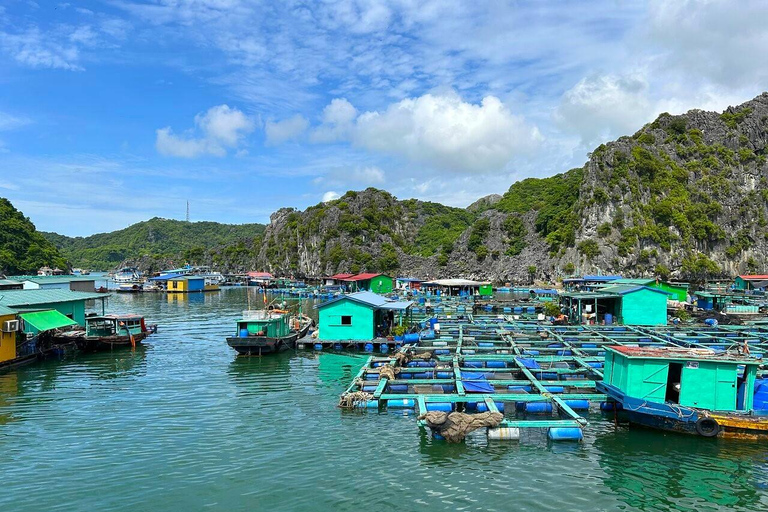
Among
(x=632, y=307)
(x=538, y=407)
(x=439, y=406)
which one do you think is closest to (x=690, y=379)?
(x=538, y=407)

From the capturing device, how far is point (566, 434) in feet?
58.9

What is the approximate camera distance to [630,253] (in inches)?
4237

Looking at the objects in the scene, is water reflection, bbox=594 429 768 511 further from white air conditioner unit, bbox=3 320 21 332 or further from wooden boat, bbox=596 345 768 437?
white air conditioner unit, bbox=3 320 21 332

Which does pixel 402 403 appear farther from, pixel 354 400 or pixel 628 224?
pixel 628 224

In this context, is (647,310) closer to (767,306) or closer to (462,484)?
(767,306)

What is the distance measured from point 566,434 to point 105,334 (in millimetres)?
35302

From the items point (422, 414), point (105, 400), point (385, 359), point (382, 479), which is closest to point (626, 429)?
point (422, 414)

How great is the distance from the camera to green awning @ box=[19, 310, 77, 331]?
102ft

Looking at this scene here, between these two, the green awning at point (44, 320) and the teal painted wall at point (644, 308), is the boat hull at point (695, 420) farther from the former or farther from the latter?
the green awning at point (44, 320)

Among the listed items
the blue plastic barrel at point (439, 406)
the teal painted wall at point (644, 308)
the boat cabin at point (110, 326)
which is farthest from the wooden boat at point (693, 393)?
the boat cabin at point (110, 326)

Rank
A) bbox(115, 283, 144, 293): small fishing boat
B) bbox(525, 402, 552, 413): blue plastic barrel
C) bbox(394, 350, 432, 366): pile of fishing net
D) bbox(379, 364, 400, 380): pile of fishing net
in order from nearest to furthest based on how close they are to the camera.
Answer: bbox(525, 402, 552, 413): blue plastic barrel → bbox(379, 364, 400, 380): pile of fishing net → bbox(394, 350, 432, 366): pile of fishing net → bbox(115, 283, 144, 293): small fishing boat

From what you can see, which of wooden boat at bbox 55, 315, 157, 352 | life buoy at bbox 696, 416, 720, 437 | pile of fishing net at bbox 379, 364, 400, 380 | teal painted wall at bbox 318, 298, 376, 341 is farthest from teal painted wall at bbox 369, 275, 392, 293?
life buoy at bbox 696, 416, 720, 437

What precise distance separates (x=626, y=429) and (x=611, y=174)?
352ft

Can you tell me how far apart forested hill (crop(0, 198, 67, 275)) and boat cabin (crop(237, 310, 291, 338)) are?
92.8 metres
